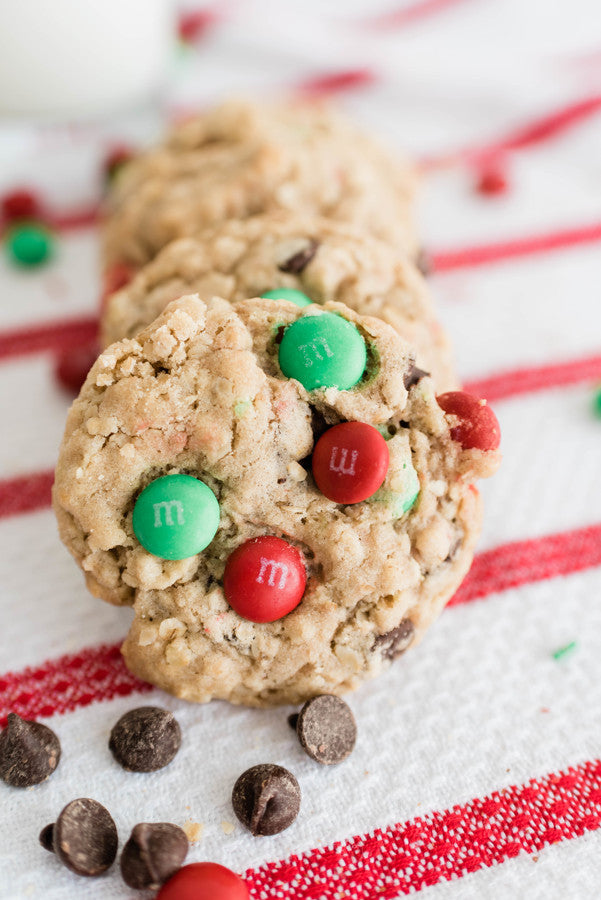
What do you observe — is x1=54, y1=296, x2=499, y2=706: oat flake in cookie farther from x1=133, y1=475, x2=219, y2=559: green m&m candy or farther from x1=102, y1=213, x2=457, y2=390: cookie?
x1=102, y1=213, x2=457, y2=390: cookie

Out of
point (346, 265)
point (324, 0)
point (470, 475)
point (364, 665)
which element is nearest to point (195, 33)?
point (324, 0)

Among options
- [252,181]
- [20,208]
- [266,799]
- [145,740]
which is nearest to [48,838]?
[145,740]

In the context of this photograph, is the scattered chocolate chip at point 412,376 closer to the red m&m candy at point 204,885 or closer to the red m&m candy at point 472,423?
the red m&m candy at point 472,423

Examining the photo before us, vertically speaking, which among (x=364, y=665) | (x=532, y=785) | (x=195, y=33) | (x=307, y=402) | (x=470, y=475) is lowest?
(x=532, y=785)

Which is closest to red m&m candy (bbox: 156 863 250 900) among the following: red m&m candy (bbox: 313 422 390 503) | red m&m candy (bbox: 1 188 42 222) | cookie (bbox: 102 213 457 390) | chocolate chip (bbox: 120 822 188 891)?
chocolate chip (bbox: 120 822 188 891)

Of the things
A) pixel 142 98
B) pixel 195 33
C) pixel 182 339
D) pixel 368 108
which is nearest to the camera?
pixel 182 339

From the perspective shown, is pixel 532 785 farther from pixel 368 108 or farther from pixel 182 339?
pixel 368 108
